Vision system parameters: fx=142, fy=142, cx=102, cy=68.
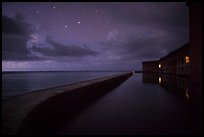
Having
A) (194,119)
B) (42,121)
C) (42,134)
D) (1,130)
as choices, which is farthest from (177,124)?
(1,130)

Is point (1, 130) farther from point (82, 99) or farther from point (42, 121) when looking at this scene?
point (82, 99)

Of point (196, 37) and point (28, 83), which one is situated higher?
point (196, 37)

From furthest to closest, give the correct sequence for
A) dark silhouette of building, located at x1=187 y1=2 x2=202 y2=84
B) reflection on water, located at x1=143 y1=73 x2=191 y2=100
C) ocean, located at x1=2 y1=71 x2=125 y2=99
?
ocean, located at x1=2 y1=71 x2=125 y2=99
reflection on water, located at x1=143 y1=73 x2=191 y2=100
dark silhouette of building, located at x1=187 y1=2 x2=202 y2=84

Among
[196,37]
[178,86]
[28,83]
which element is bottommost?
[28,83]

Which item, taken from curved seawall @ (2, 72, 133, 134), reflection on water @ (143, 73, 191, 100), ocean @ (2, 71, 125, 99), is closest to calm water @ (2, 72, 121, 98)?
ocean @ (2, 71, 125, 99)

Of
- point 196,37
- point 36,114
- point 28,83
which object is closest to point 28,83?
point 28,83

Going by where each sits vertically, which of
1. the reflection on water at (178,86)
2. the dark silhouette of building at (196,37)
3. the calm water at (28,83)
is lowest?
the calm water at (28,83)

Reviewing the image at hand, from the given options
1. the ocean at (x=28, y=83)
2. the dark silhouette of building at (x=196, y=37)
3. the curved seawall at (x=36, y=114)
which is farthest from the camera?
the ocean at (x=28, y=83)

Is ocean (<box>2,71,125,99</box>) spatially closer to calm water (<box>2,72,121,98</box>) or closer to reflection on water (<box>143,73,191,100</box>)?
calm water (<box>2,72,121,98</box>)

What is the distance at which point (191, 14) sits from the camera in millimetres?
14492

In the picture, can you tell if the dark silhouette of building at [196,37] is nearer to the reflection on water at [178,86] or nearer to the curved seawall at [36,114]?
the reflection on water at [178,86]

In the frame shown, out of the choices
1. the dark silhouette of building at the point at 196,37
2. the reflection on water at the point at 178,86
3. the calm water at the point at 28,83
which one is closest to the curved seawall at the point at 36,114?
the reflection on water at the point at 178,86

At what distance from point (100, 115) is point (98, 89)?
→ 8619mm

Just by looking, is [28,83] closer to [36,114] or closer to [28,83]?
[28,83]
